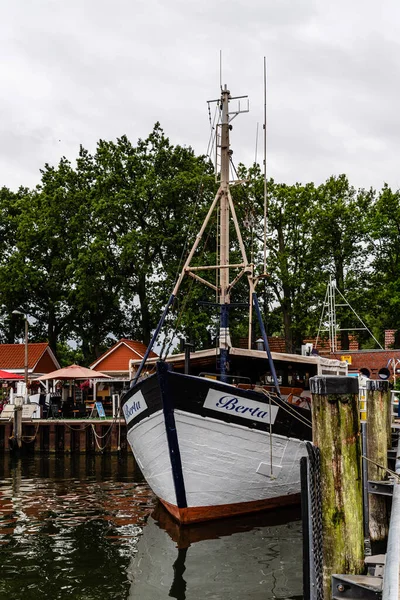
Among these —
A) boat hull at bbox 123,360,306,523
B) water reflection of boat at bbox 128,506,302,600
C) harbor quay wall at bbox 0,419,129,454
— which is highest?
boat hull at bbox 123,360,306,523

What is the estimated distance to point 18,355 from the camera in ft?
151

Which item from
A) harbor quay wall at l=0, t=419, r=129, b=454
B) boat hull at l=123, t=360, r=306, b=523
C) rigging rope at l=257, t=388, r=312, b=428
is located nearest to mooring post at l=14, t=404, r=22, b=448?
harbor quay wall at l=0, t=419, r=129, b=454

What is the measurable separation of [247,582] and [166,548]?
8.70ft

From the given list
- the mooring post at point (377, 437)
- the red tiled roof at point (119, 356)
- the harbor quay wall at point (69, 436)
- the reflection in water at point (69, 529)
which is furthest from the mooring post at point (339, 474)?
the red tiled roof at point (119, 356)

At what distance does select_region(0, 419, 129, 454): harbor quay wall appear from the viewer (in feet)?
92.5

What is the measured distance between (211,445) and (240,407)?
969 mm

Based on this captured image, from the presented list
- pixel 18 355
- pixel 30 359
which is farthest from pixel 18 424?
pixel 18 355

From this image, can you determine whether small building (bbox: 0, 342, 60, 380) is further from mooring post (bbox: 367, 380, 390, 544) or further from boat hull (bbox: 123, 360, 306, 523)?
mooring post (bbox: 367, 380, 390, 544)

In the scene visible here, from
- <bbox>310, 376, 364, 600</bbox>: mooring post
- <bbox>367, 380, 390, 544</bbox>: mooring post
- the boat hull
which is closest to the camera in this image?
<bbox>310, 376, 364, 600</bbox>: mooring post

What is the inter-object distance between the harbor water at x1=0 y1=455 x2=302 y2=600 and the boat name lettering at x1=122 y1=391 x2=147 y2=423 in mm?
2389

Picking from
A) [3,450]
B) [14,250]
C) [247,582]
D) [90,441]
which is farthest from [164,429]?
[14,250]

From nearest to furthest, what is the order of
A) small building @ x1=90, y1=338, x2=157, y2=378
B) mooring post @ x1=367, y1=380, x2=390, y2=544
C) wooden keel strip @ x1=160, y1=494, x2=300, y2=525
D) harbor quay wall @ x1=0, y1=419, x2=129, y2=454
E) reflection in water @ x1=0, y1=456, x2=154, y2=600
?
mooring post @ x1=367, y1=380, x2=390, y2=544 → reflection in water @ x1=0, y1=456, x2=154, y2=600 → wooden keel strip @ x1=160, y1=494, x2=300, y2=525 → harbor quay wall @ x1=0, y1=419, x2=129, y2=454 → small building @ x1=90, y1=338, x2=157, y2=378

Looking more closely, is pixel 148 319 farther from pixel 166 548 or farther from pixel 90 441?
pixel 166 548

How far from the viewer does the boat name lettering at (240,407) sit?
44.2 ft
